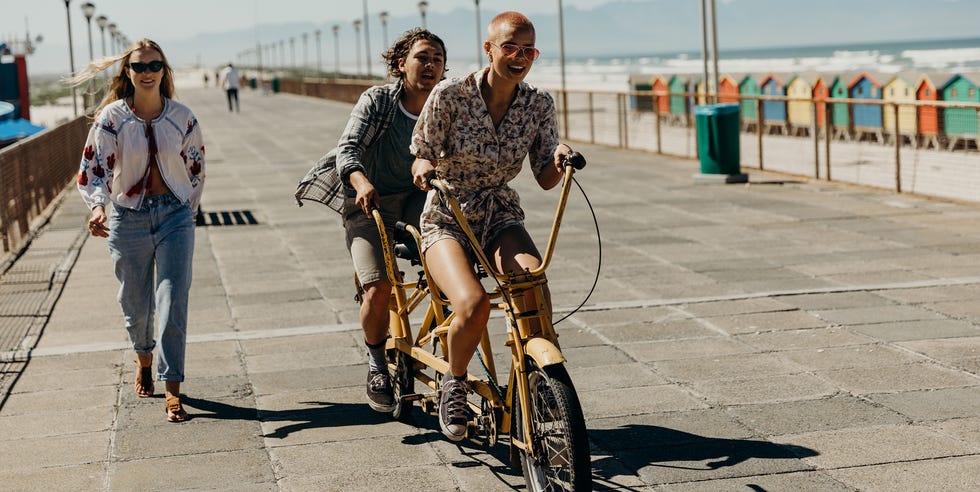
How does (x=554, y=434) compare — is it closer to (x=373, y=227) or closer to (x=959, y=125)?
(x=373, y=227)

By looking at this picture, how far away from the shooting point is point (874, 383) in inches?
250

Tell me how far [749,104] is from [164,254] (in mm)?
26506

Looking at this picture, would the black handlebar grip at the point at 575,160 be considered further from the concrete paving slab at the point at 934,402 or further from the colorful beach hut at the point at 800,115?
the colorful beach hut at the point at 800,115

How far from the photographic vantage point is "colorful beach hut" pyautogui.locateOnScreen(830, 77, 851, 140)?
72.9 ft

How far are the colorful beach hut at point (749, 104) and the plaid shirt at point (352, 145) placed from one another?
18634mm

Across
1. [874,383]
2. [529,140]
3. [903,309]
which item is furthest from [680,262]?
[529,140]

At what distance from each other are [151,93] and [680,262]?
5.41 meters

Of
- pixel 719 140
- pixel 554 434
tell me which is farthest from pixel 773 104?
pixel 554 434

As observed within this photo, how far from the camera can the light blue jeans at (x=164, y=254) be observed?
20.4ft

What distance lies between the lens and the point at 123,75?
6.24 m

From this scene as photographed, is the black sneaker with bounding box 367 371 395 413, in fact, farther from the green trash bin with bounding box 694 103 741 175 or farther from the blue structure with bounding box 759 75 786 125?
the blue structure with bounding box 759 75 786 125

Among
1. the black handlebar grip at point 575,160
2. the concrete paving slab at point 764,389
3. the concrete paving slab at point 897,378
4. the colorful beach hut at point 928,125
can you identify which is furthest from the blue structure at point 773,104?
the black handlebar grip at point 575,160

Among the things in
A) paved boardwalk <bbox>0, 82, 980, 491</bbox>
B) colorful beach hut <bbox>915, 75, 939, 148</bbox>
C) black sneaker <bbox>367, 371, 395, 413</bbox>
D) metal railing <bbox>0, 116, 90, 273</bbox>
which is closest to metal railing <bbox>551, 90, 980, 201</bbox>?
colorful beach hut <bbox>915, 75, 939, 148</bbox>

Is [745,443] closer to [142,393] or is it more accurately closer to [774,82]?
[142,393]
